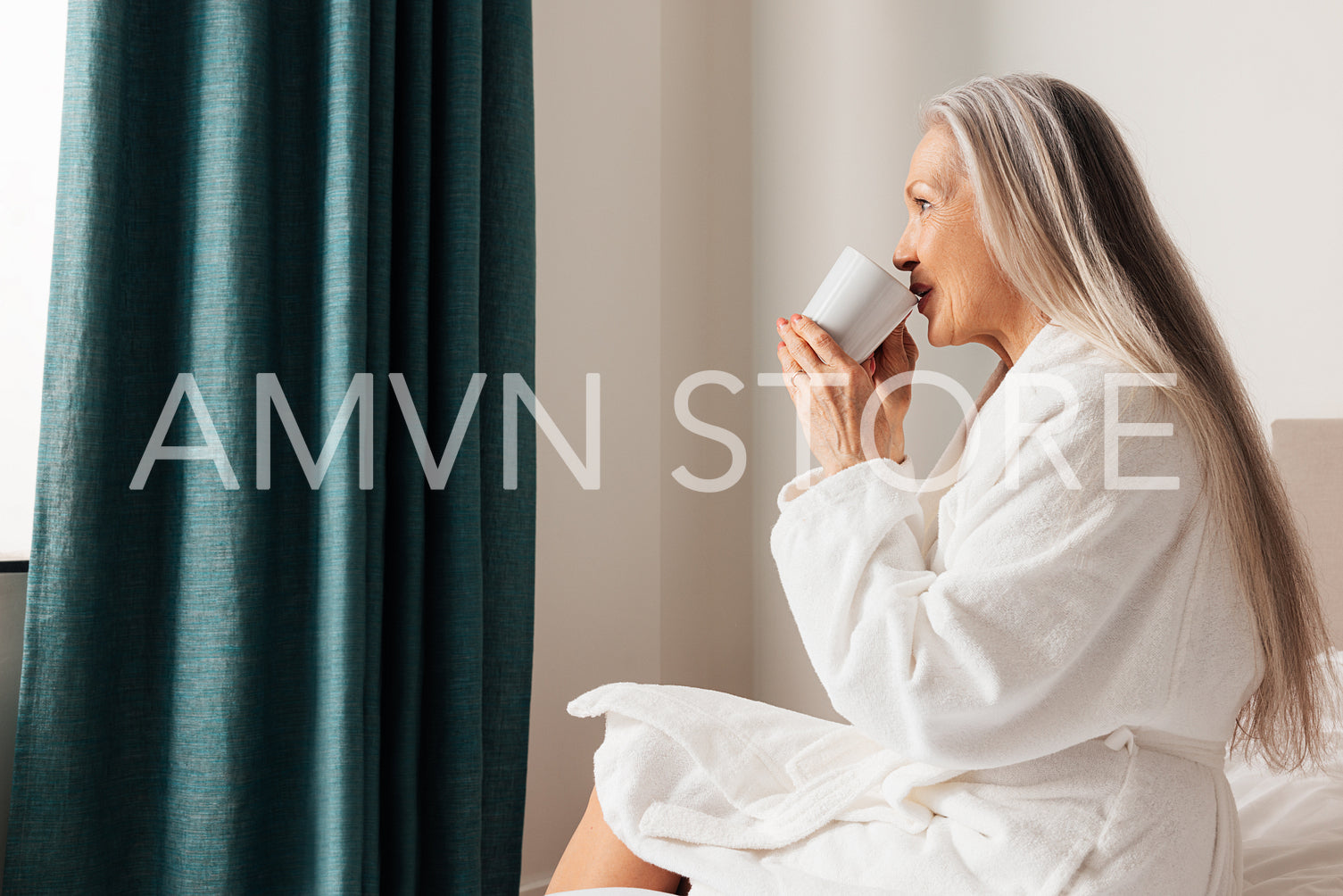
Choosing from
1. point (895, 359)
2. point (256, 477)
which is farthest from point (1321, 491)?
point (256, 477)

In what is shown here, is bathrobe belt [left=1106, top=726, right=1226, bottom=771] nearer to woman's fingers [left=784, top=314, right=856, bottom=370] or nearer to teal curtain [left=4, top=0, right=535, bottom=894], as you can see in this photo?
woman's fingers [left=784, top=314, right=856, bottom=370]

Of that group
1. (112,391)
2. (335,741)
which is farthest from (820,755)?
(112,391)

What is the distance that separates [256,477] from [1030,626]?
3.33 ft

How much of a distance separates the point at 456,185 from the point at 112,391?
1.88 ft

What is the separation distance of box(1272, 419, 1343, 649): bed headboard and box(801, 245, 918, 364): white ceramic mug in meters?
0.65

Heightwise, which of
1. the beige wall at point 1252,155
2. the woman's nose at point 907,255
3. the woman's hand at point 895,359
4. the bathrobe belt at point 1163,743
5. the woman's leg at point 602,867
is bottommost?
the woman's leg at point 602,867

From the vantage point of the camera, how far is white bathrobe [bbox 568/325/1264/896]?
2.37 feet

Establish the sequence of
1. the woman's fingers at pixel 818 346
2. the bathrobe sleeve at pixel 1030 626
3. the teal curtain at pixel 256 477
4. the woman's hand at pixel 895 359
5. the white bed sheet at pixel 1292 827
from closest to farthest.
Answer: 1. the bathrobe sleeve at pixel 1030 626
2. the white bed sheet at pixel 1292 827
3. the woman's fingers at pixel 818 346
4. the woman's hand at pixel 895 359
5. the teal curtain at pixel 256 477

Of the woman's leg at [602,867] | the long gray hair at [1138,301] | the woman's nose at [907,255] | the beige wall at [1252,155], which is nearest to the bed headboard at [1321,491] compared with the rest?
the beige wall at [1252,155]

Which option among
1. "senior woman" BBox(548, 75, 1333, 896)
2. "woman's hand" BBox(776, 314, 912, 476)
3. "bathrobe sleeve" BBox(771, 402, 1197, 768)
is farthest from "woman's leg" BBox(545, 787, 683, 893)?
"woman's hand" BBox(776, 314, 912, 476)

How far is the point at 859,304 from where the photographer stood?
0.96 m

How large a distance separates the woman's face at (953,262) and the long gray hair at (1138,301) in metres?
0.02

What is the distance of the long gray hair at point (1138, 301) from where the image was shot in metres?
0.77

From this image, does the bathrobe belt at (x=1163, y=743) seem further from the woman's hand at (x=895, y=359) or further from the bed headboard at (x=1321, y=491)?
the bed headboard at (x=1321, y=491)
